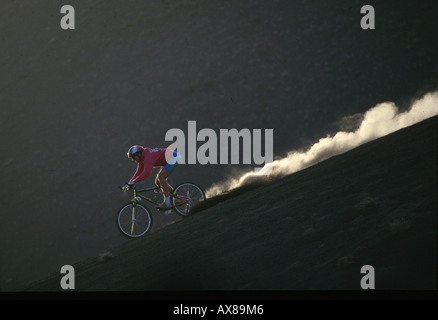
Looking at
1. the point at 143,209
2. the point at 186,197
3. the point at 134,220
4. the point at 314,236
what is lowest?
the point at 314,236

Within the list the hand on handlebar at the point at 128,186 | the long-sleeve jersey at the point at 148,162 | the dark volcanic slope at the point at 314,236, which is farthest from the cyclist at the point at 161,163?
the dark volcanic slope at the point at 314,236

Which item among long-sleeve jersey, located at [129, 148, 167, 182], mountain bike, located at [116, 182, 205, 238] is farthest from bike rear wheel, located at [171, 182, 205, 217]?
long-sleeve jersey, located at [129, 148, 167, 182]

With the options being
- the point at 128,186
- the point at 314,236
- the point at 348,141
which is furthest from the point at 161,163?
the point at 348,141

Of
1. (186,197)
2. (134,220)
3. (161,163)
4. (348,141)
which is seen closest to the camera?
(134,220)

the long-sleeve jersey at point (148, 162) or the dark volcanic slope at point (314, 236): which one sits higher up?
the long-sleeve jersey at point (148, 162)

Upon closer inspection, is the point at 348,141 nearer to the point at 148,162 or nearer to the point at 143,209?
the point at 148,162

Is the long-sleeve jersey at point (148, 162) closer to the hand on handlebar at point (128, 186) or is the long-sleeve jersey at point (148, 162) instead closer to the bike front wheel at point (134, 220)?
the hand on handlebar at point (128, 186)
